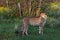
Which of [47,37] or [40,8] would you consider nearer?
[47,37]

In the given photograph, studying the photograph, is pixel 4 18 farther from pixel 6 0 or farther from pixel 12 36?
pixel 12 36

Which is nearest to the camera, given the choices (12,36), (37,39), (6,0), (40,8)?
(37,39)

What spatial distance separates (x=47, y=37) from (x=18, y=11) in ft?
31.6

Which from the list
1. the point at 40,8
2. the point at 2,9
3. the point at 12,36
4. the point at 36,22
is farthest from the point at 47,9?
the point at 12,36

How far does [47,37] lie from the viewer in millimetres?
11977

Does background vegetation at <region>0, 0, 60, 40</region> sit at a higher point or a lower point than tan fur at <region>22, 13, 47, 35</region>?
lower

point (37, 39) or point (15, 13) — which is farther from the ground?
point (37, 39)

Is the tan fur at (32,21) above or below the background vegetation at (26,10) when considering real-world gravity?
above

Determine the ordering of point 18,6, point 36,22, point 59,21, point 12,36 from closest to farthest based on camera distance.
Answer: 1. point 12,36
2. point 36,22
3. point 59,21
4. point 18,6

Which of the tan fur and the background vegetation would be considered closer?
the tan fur

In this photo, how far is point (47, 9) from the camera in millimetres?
20547

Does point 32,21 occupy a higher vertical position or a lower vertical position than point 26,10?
higher

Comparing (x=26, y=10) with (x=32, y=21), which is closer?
(x=32, y=21)

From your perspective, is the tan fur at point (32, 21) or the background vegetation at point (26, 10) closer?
the tan fur at point (32, 21)
